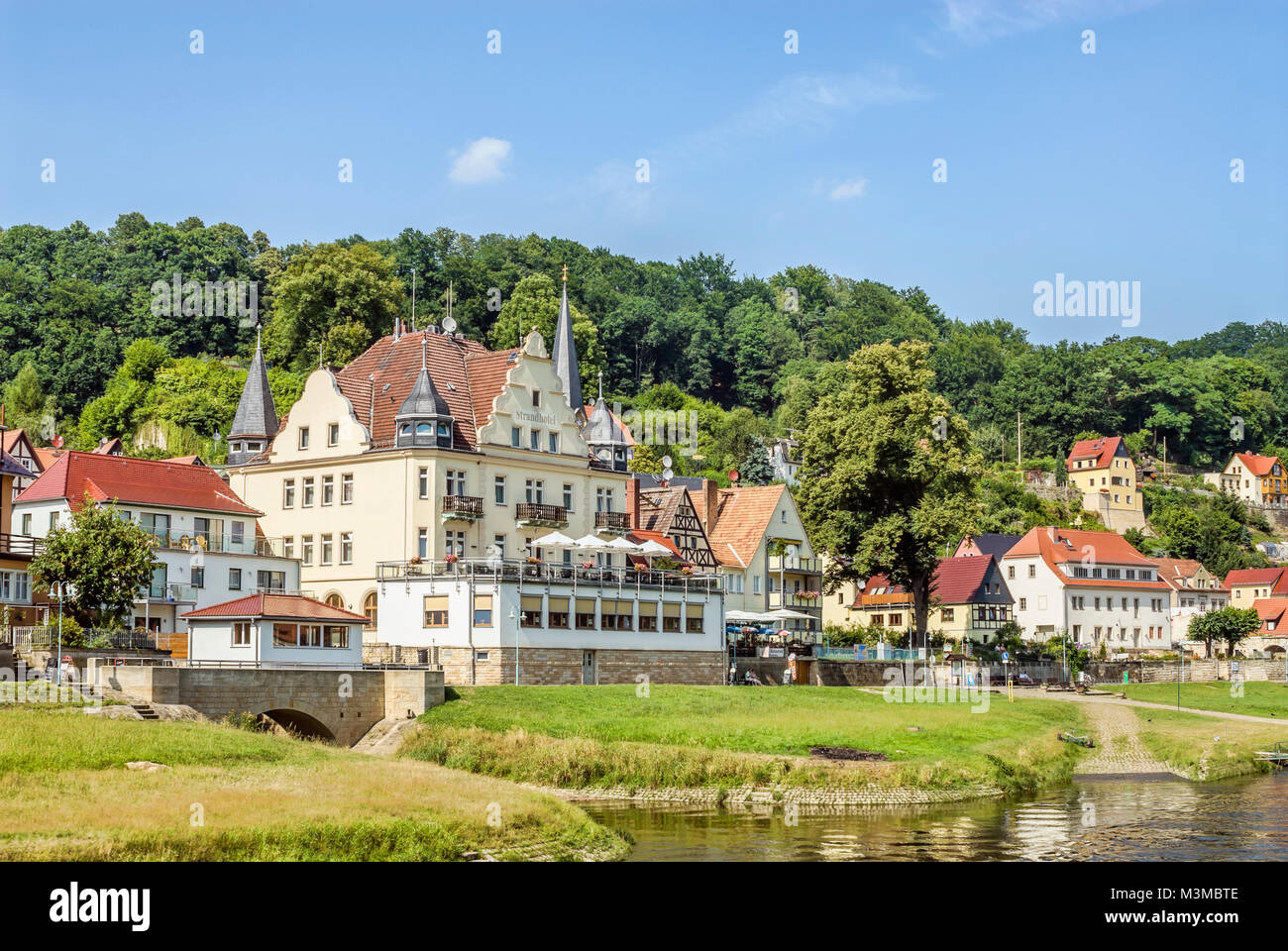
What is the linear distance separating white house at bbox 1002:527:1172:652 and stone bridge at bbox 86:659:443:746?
73.2 metres

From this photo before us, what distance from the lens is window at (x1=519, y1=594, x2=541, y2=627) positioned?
64.8 meters

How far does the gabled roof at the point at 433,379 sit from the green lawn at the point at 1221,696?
37.9 m

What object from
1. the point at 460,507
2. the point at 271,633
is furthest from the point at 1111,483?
the point at 271,633

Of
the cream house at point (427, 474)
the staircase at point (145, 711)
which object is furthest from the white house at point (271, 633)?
the cream house at point (427, 474)

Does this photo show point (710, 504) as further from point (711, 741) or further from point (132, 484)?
point (711, 741)

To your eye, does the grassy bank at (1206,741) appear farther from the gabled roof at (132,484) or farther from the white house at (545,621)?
the gabled roof at (132,484)

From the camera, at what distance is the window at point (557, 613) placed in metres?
66.2

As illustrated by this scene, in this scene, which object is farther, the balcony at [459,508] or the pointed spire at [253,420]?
the pointed spire at [253,420]

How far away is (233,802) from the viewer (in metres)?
34.9

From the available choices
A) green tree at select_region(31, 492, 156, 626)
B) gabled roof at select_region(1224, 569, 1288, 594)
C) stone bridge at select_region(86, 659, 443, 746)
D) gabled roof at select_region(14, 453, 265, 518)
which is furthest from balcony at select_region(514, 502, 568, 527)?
gabled roof at select_region(1224, 569, 1288, 594)

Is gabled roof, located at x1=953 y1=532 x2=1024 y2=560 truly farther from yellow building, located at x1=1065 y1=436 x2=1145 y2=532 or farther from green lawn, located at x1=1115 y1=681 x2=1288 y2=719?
yellow building, located at x1=1065 y1=436 x2=1145 y2=532
